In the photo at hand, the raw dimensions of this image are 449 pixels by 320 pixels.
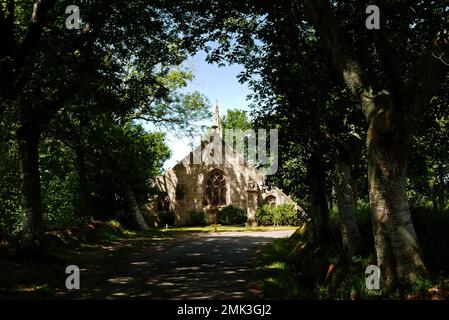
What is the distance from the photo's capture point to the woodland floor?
928cm

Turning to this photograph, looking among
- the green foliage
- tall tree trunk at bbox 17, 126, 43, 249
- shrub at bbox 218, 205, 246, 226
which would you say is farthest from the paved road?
the green foliage

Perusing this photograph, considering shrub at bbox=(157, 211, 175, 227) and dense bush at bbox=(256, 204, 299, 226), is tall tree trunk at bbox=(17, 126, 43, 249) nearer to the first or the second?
shrub at bbox=(157, 211, 175, 227)

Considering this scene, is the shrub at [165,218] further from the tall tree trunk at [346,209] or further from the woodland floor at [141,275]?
the tall tree trunk at [346,209]

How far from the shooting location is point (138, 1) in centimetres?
1351

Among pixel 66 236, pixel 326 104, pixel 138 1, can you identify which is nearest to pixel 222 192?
pixel 66 236

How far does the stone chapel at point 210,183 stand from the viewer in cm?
3800

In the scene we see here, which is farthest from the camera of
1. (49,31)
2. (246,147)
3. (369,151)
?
(246,147)

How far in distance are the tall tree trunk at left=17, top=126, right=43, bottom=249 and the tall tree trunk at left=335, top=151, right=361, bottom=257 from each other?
32.3ft

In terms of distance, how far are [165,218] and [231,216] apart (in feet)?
21.1

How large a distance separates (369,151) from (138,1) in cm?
1047

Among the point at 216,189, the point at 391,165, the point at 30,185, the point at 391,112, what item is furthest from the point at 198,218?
the point at 391,112

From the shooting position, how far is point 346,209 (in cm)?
1024

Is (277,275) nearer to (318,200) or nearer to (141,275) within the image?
(318,200)

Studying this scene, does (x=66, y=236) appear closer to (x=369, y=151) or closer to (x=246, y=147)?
(x=369, y=151)
